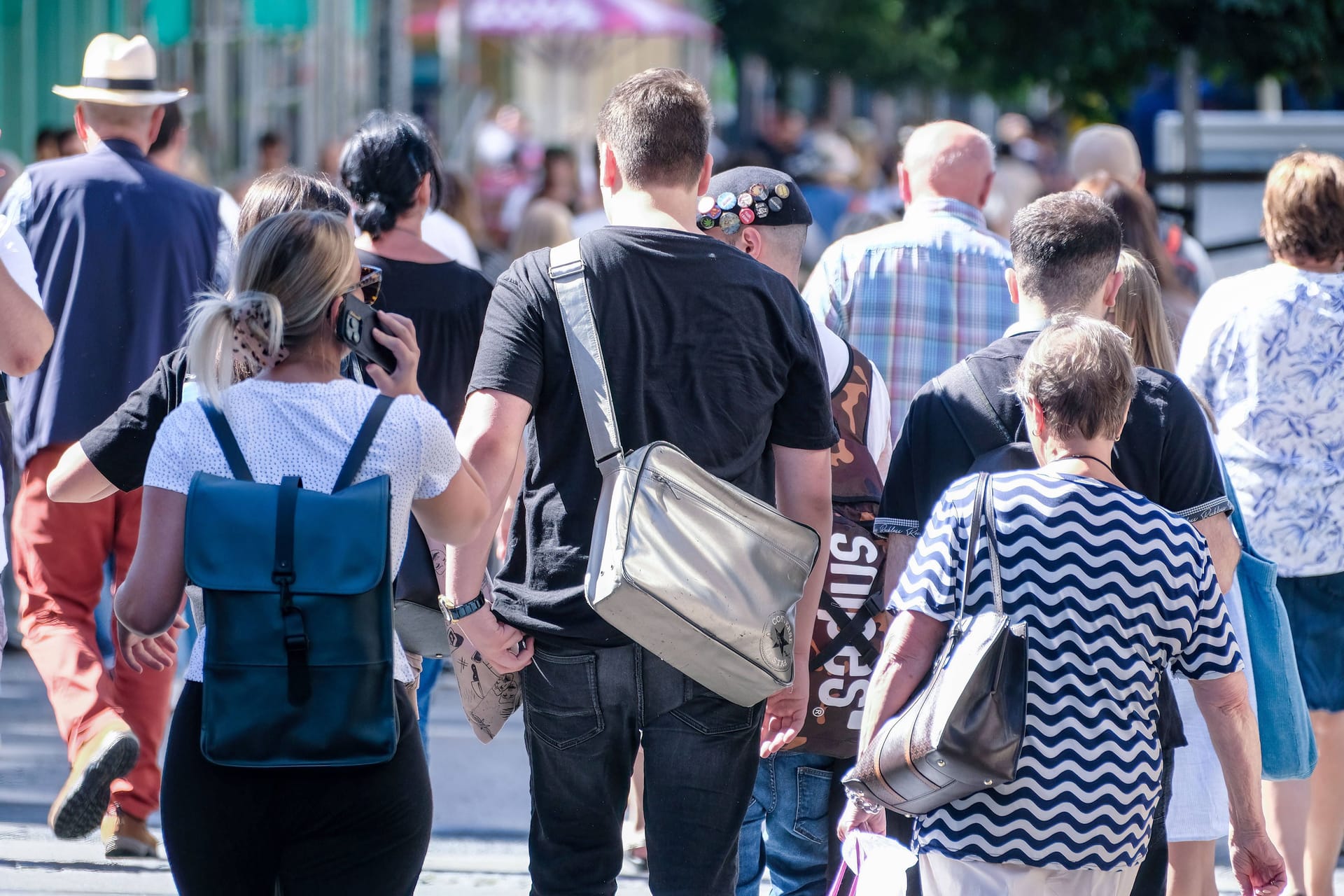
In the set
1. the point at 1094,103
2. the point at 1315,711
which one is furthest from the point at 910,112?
the point at 1315,711

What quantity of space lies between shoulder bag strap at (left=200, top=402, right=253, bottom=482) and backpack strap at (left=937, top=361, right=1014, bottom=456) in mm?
1446

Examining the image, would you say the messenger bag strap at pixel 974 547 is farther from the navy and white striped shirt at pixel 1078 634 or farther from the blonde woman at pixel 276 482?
the blonde woman at pixel 276 482

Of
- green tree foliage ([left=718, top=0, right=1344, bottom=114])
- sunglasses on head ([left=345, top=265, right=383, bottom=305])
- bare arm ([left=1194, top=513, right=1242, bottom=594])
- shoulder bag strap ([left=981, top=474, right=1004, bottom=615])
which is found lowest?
bare arm ([left=1194, top=513, right=1242, bottom=594])

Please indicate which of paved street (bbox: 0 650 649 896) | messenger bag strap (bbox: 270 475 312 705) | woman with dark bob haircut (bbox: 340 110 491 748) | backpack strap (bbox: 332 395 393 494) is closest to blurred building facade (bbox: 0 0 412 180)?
paved street (bbox: 0 650 649 896)

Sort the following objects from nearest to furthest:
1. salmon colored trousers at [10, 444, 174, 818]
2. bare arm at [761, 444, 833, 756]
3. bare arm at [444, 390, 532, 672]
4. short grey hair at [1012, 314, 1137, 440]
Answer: short grey hair at [1012, 314, 1137, 440]
bare arm at [444, 390, 532, 672]
bare arm at [761, 444, 833, 756]
salmon colored trousers at [10, 444, 174, 818]

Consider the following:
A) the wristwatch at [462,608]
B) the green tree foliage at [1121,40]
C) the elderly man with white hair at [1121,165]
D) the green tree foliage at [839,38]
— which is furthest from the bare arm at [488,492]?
the green tree foliage at [839,38]

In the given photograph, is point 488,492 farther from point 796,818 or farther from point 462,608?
point 796,818

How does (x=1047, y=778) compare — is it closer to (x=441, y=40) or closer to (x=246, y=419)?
(x=246, y=419)

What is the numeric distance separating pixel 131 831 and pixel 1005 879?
9.63 ft

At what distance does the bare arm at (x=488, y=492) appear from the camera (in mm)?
3363

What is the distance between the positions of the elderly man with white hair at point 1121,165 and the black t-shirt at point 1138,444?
3.35 meters

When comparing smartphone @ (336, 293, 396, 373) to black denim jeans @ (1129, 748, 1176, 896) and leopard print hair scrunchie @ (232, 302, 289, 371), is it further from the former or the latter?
black denim jeans @ (1129, 748, 1176, 896)

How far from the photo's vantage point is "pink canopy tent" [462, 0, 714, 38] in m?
23.8

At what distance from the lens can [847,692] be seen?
397cm
